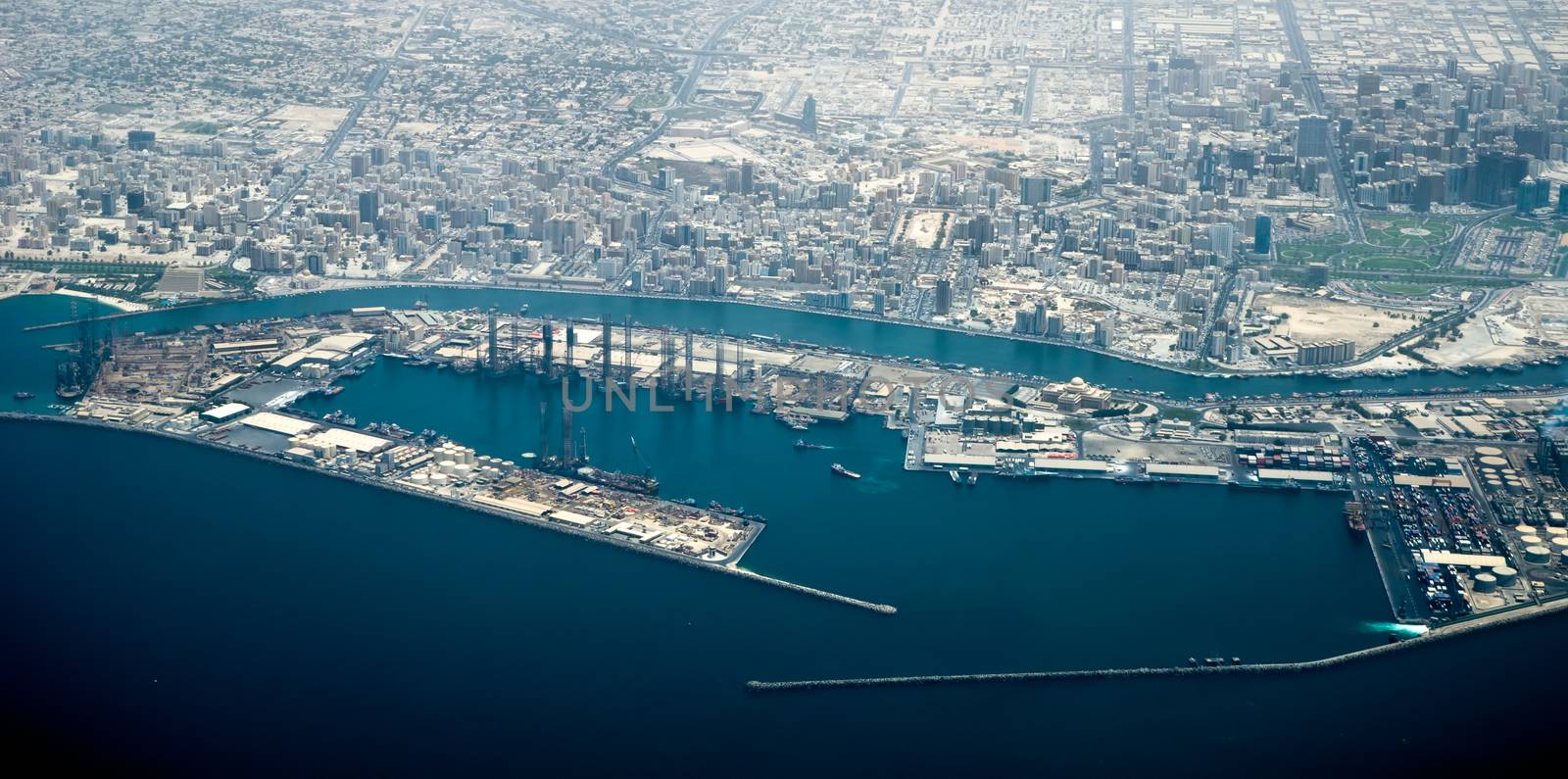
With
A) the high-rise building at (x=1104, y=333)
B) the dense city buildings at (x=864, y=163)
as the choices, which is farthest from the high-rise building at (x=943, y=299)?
the high-rise building at (x=1104, y=333)

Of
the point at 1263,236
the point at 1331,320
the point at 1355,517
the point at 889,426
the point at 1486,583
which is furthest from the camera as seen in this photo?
the point at 1263,236

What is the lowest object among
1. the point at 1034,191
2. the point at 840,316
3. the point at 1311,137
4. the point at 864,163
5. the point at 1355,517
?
the point at 1355,517

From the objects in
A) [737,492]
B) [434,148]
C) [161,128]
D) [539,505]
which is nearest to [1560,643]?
[737,492]

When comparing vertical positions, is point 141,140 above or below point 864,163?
below

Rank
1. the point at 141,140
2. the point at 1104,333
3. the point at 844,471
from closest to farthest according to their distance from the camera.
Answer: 1. the point at 844,471
2. the point at 1104,333
3. the point at 141,140

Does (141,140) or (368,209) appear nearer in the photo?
(368,209)

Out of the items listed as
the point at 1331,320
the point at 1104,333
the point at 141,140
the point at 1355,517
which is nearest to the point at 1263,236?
the point at 1331,320

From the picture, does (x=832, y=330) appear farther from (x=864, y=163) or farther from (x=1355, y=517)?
(x=864, y=163)
